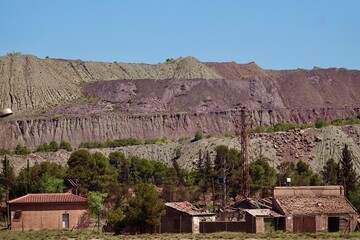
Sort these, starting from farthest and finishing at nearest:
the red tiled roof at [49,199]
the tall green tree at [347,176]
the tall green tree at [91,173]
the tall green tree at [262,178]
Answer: the tall green tree at [262,178] → the tall green tree at [91,173] → the tall green tree at [347,176] → the red tiled roof at [49,199]

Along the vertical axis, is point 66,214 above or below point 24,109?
below

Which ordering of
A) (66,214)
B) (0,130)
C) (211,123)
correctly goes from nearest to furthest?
(66,214) → (0,130) → (211,123)

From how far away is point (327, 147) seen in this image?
146m

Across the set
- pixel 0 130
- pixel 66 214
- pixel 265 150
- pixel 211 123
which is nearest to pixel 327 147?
pixel 265 150

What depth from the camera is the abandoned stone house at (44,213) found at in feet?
229

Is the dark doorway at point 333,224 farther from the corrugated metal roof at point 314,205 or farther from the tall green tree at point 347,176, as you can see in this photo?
the tall green tree at point 347,176

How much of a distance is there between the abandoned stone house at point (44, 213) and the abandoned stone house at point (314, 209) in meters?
14.4

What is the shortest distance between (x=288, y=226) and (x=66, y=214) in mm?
16461

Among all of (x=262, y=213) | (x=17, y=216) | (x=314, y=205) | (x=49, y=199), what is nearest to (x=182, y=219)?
(x=262, y=213)

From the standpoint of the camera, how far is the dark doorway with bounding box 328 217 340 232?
64875mm

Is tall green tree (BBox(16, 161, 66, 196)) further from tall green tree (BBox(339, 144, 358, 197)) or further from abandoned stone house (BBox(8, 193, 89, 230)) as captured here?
tall green tree (BBox(339, 144, 358, 197))

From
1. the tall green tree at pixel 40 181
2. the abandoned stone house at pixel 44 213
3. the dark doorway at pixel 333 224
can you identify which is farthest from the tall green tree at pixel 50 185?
the dark doorway at pixel 333 224

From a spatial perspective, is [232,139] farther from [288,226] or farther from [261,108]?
[288,226]

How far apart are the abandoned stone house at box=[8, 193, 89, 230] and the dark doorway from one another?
1754cm
